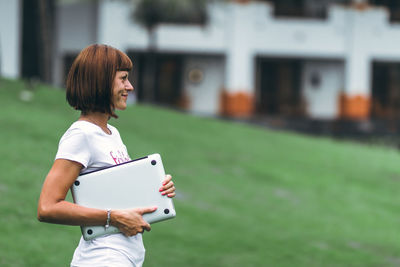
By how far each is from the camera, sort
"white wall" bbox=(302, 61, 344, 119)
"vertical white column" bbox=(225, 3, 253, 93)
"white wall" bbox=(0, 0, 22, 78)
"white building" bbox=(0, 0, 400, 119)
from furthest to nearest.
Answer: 1. "white wall" bbox=(302, 61, 344, 119)
2. "vertical white column" bbox=(225, 3, 253, 93)
3. "white building" bbox=(0, 0, 400, 119)
4. "white wall" bbox=(0, 0, 22, 78)

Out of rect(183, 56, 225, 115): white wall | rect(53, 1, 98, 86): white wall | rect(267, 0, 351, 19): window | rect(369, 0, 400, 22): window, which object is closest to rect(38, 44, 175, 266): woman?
rect(53, 1, 98, 86): white wall

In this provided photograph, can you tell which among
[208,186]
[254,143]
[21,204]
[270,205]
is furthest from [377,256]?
[254,143]

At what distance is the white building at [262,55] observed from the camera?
91.4ft

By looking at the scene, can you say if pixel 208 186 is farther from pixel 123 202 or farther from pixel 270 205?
pixel 123 202

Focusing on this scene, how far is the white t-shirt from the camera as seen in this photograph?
2.64m

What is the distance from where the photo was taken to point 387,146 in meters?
25.9

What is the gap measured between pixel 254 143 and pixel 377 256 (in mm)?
8012

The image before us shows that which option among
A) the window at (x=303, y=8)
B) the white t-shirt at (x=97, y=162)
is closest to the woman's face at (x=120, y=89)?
the white t-shirt at (x=97, y=162)

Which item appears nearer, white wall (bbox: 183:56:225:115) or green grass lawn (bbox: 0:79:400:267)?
green grass lawn (bbox: 0:79:400:267)

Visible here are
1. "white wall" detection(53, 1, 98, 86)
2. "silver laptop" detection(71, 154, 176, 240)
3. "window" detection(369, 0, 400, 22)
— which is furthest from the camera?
"window" detection(369, 0, 400, 22)

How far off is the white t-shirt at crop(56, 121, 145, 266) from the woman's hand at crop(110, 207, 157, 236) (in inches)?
2.5

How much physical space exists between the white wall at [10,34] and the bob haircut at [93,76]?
855 inches

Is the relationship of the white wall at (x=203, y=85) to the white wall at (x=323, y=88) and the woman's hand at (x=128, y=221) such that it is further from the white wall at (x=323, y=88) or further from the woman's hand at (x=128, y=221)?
the woman's hand at (x=128, y=221)

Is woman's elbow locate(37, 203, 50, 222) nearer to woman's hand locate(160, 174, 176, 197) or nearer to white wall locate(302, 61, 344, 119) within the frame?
woman's hand locate(160, 174, 176, 197)
